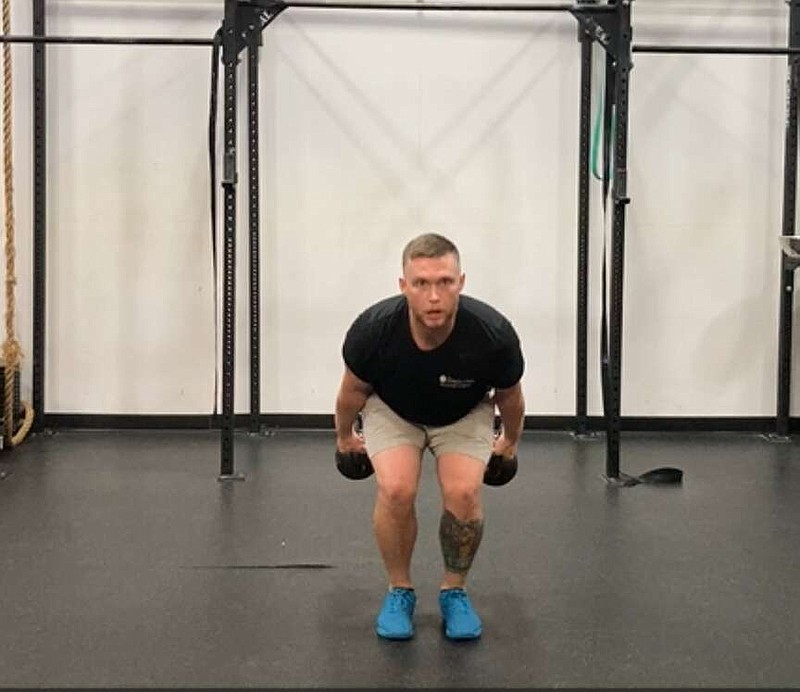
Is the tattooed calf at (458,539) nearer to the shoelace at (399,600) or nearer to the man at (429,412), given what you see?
the man at (429,412)

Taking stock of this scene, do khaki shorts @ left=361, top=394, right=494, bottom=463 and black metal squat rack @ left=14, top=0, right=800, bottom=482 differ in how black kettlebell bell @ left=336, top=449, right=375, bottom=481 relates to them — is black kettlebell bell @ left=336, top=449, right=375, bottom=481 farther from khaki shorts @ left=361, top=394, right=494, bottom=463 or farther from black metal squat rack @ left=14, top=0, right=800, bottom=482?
black metal squat rack @ left=14, top=0, right=800, bottom=482

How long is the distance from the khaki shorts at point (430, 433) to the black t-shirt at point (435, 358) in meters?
0.06

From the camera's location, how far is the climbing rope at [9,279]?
4.83 meters

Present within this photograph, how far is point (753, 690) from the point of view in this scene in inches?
91.8

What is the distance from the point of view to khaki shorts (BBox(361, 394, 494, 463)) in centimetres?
274

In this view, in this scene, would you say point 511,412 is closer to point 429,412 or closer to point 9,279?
point 429,412

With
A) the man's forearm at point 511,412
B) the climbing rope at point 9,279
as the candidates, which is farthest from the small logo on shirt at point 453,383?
the climbing rope at point 9,279

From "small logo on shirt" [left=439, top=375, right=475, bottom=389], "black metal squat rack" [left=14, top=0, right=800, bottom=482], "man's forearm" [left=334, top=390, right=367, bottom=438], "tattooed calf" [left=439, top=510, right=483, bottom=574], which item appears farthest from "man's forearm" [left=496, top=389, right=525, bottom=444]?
"black metal squat rack" [left=14, top=0, right=800, bottom=482]

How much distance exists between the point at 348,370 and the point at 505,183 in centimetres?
276

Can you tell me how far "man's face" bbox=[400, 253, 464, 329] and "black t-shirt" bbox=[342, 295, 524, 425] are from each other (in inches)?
5.1

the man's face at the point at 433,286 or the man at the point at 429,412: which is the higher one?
the man's face at the point at 433,286

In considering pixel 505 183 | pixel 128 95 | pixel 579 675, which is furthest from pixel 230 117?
pixel 579 675

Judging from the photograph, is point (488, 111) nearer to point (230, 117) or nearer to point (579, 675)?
point (230, 117)

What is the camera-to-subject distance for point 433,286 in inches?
98.4
